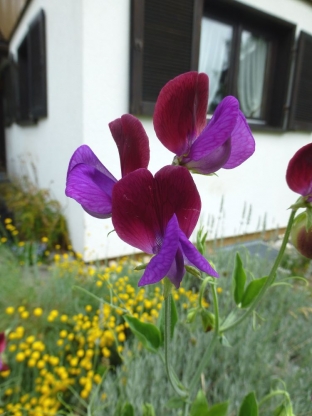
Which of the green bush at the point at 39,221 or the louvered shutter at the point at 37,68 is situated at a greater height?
the louvered shutter at the point at 37,68

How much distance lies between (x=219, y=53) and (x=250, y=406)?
3707 millimetres

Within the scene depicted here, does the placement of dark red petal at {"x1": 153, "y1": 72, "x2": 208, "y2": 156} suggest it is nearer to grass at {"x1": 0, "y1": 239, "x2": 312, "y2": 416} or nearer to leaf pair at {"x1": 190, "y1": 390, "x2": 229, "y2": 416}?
leaf pair at {"x1": 190, "y1": 390, "x2": 229, "y2": 416}

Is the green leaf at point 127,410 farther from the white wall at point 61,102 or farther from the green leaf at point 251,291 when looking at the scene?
the white wall at point 61,102

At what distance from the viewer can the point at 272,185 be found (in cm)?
400

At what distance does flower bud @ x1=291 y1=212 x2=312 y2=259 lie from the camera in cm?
47

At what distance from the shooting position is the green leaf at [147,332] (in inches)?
25.5

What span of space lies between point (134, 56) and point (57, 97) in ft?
3.28

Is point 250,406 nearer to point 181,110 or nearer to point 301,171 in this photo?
A: point 301,171

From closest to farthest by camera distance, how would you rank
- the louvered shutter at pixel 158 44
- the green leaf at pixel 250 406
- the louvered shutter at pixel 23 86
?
the green leaf at pixel 250 406, the louvered shutter at pixel 158 44, the louvered shutter at pixel 23 86

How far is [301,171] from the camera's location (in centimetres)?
46

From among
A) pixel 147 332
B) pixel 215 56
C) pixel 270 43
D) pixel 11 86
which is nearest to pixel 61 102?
pixel 215 56

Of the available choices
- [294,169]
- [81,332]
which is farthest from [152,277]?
[81,332]

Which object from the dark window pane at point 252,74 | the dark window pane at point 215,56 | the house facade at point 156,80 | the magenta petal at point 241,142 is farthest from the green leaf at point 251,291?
the dark window pane at point 252,74

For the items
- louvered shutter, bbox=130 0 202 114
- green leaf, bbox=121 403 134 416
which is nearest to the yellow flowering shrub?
green leaf, bbox=121 403 134 416
